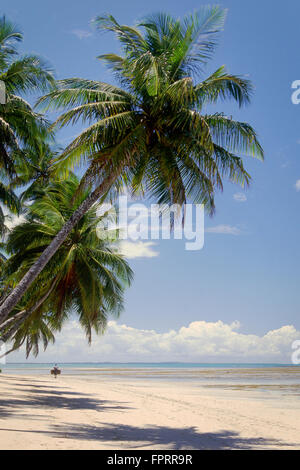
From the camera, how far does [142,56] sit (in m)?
9.84

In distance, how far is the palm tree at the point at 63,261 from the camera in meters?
15.3

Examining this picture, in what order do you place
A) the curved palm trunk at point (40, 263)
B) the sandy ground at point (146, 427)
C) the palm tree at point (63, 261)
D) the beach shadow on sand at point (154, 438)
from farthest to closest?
the palm tree at point (63, 261) < the curved palm trunk at point (40, 263) < the beach shadow on sand at point (154, 438) < the sandy ground at point (146, 427)

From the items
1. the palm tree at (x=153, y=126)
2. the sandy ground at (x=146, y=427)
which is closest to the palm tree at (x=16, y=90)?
the palm tree at (x=153, y=126)

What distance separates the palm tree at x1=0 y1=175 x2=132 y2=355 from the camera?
603 inches

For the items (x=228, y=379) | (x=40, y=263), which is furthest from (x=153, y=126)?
(x=228, y=379)

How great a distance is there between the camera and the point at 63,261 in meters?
15.1

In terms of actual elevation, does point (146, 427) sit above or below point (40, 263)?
below

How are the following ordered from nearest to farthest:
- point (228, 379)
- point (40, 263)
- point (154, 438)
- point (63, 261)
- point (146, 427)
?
1. point (154, 438)
2. point (40, 263)
3. point (146, 427)
4. point (63, 261)
5. point (228, 379)

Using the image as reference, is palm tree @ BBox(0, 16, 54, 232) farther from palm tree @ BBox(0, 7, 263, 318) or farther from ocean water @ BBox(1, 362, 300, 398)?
ocean water @ BBox(1, 362, 300, 398)

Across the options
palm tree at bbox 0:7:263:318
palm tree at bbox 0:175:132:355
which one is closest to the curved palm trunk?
palm tree at bbox 0:7:263:318

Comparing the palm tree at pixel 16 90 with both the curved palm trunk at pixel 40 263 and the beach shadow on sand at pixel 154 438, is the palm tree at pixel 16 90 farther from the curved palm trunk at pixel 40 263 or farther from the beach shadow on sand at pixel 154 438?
the beach shadow on sand at pixel 154 438

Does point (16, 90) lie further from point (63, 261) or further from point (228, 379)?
point (228, 379)
